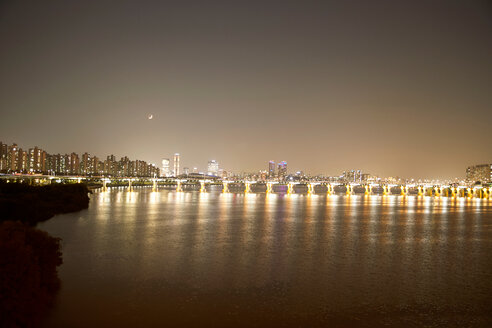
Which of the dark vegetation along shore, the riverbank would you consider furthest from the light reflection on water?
the riverbank

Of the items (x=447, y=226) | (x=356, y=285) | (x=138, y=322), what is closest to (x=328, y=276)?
(x=356, y=285)

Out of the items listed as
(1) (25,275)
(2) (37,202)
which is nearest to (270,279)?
(1) (25,275)

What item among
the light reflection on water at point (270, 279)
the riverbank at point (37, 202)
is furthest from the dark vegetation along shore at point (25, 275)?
the riverbank at point (37, 202)

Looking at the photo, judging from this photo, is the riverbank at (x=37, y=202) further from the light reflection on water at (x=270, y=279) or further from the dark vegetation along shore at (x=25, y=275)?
the dark vegetation along shore at (x=25, y=275)

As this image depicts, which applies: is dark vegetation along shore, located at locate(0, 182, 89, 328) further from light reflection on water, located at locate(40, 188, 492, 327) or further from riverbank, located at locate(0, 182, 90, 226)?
riverbank, located at locate(0, 182, 90, 226)

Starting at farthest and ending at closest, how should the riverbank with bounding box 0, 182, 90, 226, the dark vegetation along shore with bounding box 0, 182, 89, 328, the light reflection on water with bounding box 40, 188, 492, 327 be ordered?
the riverbank with bounding box 0, 182, 90, 226, the light reflection on water with bounding box 40, 188, 492, 327, the dark vegetation along shore with bounding box 0, 182, 89, 328

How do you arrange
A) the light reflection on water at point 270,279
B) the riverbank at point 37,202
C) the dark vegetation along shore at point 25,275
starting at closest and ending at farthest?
the dark vegetation along shore at point 25,275, the light reflection on water at point 270,279, the riverbank at point 37,202

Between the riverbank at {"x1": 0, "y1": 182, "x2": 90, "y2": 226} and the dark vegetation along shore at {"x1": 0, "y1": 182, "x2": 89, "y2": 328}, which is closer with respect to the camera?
the dark vegetation along shore at {"x1": 0, "y1": 182, "x2": 89, "y2": 328}

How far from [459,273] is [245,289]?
953 cm

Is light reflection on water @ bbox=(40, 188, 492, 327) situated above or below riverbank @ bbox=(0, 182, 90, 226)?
below

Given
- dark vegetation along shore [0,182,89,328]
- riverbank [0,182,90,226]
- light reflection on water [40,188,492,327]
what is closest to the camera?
dark vegetation along shore [0,182,89,328]

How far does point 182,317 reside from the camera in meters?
10.7

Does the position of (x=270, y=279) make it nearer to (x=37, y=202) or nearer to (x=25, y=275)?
(x=25, y=275)

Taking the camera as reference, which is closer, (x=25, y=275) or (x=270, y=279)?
(x=25, y=275)
